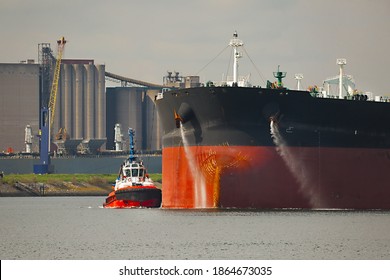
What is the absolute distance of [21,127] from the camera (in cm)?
14162

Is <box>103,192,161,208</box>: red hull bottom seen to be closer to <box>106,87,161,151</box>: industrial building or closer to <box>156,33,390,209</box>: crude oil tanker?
<box>156,33,390,209</box>: crude oil tanker

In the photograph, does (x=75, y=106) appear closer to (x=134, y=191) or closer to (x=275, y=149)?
(x=134, y=191)

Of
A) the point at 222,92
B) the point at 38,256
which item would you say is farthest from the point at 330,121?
the point at 38,256

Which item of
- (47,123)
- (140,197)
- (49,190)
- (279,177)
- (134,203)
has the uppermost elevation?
(47,123)

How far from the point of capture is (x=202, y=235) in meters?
47.2

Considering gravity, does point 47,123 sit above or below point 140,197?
Result: above

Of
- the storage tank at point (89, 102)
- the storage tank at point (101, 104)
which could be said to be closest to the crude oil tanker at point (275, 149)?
the storage tank at point (89, 102)

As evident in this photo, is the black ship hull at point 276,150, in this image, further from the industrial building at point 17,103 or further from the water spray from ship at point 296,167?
the industrial building at point 17,103

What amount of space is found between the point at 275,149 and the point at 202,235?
11533 millimetres

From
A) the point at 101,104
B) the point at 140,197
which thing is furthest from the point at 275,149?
the point at 101,104

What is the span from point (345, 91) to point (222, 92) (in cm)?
1295

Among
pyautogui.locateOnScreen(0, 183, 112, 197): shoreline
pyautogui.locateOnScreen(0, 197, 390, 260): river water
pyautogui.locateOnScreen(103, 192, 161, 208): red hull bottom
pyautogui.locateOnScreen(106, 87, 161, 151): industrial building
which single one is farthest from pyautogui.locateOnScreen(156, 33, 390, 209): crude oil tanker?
pyautogui.locateOnScreen(106, 87, 161, 151): industrial building

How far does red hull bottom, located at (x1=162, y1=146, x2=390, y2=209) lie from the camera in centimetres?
5728

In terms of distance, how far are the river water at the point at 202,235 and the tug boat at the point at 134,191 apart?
183 inches
